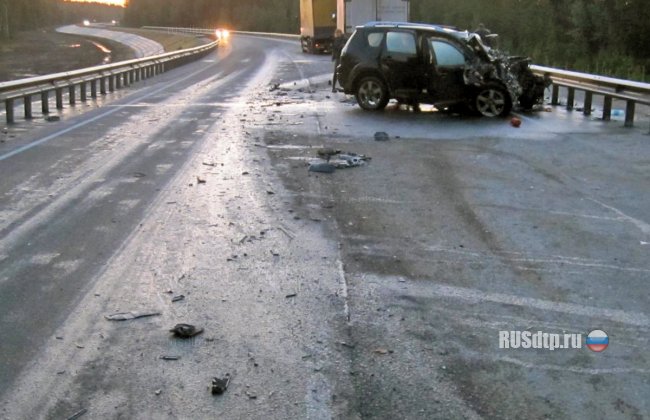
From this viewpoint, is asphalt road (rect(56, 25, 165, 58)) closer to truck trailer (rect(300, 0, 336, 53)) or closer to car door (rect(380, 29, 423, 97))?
truck trailer (rect(300, 0, 336, 53))

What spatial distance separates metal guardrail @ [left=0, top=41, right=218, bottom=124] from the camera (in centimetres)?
1633

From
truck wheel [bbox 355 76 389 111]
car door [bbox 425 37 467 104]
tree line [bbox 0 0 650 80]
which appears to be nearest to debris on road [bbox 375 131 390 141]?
car door [bbox 425 37 467 104]

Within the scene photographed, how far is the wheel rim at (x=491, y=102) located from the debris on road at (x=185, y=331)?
1175 centimetres

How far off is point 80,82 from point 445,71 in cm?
988

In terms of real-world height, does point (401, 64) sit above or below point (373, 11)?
below

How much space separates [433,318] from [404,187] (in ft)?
13.9

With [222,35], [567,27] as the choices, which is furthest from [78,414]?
[222,35]

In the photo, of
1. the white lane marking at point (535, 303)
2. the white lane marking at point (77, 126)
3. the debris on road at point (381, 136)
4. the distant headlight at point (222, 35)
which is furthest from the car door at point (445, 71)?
the distant headlight at point (222, 35)

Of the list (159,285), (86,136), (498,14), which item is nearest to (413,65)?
(86,136)

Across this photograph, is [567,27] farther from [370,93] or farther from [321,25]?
[370,93]

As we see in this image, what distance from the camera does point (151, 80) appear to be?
1178 inches

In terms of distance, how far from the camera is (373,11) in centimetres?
3797

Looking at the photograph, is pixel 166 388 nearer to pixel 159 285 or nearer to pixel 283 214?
pixel 159 285

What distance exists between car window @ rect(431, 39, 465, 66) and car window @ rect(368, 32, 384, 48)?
1.22 metres
